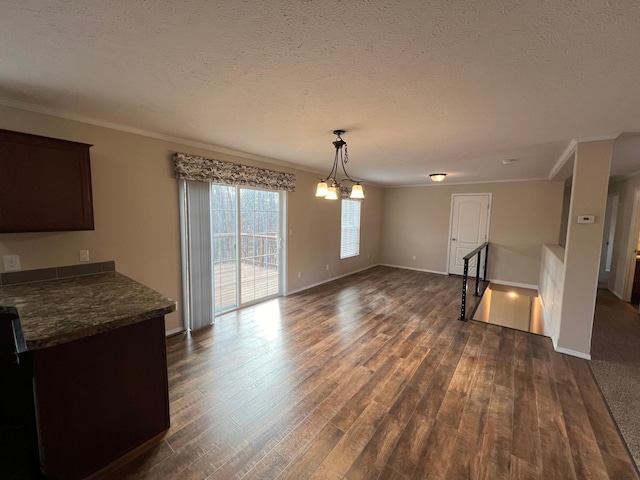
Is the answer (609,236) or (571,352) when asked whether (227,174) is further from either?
(609,236)

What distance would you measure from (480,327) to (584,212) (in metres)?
1.83

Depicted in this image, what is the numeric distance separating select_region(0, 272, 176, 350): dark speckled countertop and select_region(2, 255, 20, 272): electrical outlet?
15 centimetres

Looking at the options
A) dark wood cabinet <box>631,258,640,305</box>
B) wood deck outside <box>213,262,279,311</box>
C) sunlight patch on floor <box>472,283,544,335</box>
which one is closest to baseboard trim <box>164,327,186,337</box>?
wood deck outside <box>213,262,279,311</box>

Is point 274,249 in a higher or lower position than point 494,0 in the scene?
lower

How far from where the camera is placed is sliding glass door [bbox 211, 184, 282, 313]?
152 inches

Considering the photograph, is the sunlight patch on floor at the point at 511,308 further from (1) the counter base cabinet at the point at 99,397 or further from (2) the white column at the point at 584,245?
(1) the counter base cabinet at the point at 99,397

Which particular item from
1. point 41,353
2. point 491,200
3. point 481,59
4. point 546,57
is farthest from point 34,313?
point 491,200

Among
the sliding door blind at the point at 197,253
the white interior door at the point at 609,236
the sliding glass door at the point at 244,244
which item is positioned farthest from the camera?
the white interior door at the point at 609,236

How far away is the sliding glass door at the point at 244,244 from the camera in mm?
3859

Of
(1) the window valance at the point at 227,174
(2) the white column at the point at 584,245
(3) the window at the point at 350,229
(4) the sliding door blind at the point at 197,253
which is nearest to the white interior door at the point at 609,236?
(2) the white column at the point at 584,245

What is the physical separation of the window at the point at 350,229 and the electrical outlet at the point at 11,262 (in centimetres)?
507

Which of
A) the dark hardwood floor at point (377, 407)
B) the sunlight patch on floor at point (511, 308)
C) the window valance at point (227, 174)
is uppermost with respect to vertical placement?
the window valance at point (227, 174)

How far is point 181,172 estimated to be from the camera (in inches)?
125

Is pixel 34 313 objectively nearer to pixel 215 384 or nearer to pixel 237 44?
pixel 215 384
